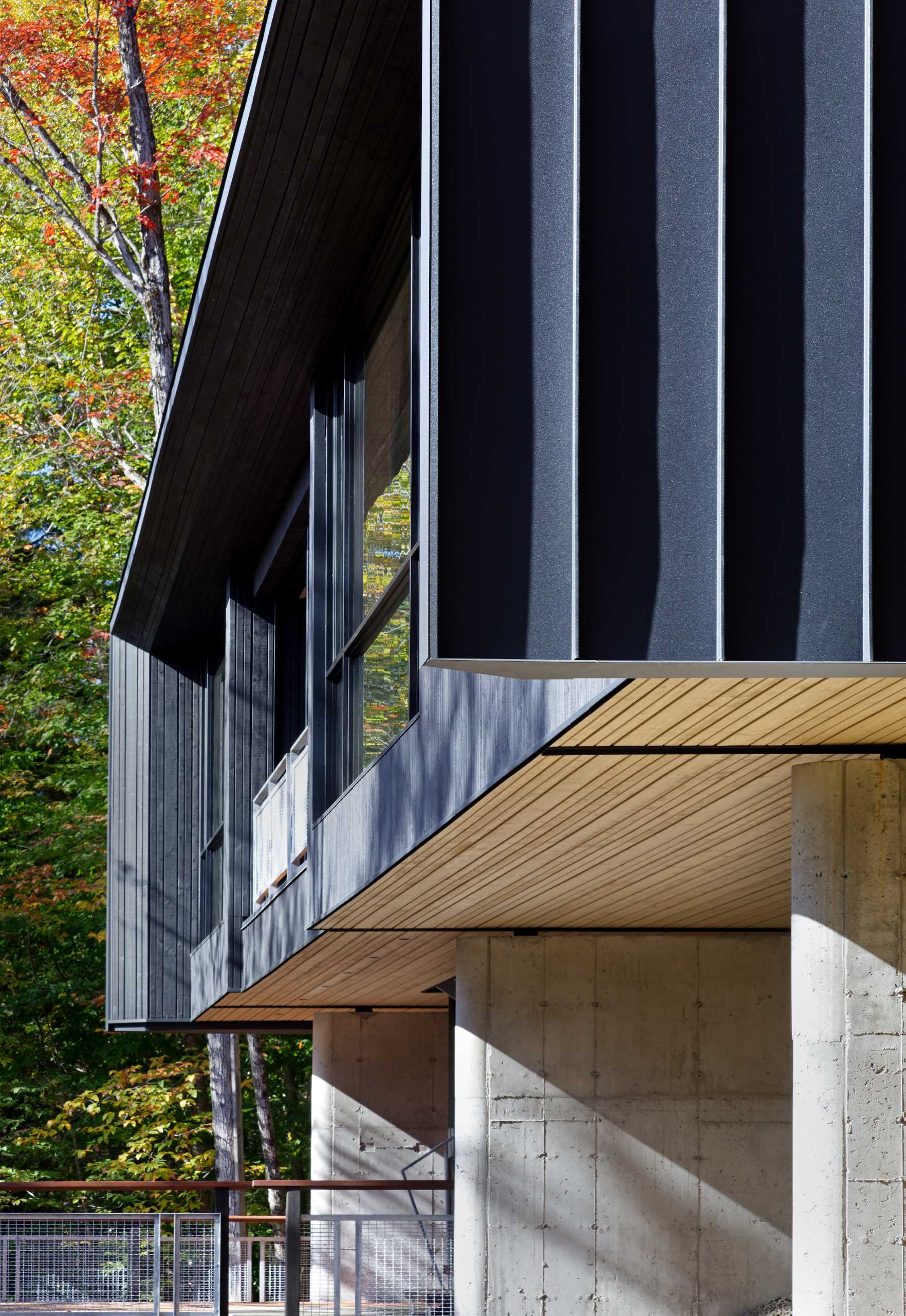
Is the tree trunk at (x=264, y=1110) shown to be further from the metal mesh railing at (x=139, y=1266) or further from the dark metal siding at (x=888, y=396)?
A: the dark metal siding at (x=888, y=396)

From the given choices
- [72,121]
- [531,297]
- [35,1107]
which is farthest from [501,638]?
[35,1107]

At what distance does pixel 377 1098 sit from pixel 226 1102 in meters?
4.01

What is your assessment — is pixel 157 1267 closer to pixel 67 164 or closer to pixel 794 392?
pixel 794 392

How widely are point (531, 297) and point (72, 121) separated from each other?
20.6 meters

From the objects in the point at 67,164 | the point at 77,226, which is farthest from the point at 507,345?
the point at 77,226

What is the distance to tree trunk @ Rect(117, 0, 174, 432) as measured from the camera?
63.3 ft

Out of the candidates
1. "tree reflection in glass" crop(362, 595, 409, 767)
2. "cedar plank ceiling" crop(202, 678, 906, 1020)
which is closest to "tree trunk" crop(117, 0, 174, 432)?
"cedar plank ceiling" crop(202, 678, 906, 1020)

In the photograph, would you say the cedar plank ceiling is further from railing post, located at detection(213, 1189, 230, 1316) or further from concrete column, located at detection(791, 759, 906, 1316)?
railing post, located at detection(213, 1189, 230, 1316)

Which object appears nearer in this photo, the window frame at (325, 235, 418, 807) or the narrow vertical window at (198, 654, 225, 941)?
the window frame at (325, 235, 418, 807)

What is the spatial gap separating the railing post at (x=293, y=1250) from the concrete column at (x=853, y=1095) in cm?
522

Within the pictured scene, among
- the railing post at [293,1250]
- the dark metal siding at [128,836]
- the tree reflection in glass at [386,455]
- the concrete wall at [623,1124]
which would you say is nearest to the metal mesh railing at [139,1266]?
the railing post at [293,1250]

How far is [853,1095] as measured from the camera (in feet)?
14.7

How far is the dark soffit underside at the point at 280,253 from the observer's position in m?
6.25

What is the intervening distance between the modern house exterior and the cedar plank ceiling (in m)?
0.03
